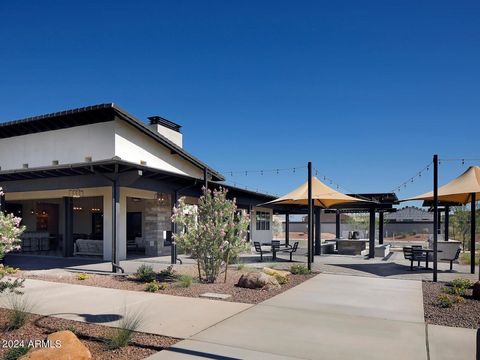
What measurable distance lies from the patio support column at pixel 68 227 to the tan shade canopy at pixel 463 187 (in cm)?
1427

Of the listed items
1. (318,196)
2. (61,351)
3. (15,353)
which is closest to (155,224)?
(318,196)

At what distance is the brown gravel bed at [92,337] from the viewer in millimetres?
4988

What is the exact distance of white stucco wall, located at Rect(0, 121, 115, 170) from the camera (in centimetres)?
1689

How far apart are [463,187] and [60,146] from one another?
16.9 meters

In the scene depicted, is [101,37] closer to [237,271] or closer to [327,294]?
[237,271]

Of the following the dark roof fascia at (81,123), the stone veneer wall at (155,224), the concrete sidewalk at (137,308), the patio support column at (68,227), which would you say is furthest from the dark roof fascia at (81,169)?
the concrete sidewalk at (137,308)

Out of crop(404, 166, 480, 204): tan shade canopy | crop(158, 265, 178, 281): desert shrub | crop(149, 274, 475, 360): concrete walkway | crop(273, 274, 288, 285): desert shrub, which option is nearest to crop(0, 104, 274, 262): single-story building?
crop(158, 265, 178, 281): desert shrub

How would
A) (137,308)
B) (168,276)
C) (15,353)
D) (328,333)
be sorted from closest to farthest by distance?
1. (15,353)
2. (328,333)
3. (137,308)
4. (168,276)

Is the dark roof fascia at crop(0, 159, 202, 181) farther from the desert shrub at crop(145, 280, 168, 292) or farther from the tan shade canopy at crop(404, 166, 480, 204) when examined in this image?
the tan shade canopy at crop(404, 166, 480, 204)

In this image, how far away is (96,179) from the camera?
14.2m

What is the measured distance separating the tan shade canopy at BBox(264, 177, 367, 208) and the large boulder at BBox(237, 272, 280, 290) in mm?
6817

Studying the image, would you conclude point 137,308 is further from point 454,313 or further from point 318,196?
point 318,196

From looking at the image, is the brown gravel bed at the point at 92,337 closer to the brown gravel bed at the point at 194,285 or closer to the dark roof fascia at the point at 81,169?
the brown gravel bed at the point at 194,285

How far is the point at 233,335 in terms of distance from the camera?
5676 millimetres
